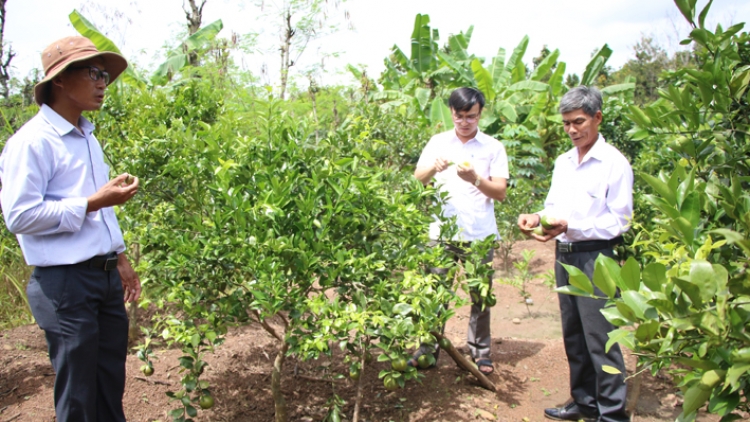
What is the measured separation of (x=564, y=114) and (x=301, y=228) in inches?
66.6

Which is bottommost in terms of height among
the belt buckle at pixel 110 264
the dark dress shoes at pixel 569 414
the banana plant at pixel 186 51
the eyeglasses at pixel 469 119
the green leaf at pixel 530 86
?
the dark dress shoes at pixel 569 414

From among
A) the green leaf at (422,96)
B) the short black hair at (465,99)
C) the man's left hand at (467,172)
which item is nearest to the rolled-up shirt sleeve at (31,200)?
the man's left hand at (467,172)

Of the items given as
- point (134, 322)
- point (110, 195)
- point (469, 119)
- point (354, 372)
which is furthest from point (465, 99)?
point (134, 322)

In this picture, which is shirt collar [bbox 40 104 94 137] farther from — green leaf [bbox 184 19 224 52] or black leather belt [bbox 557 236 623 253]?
green leaf [bbox 184 19 224 52]

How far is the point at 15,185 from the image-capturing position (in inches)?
85.3

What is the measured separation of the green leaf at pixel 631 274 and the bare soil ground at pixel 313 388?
6.38 ft

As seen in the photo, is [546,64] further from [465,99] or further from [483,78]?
[465,99]

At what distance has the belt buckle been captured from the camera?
2.45m

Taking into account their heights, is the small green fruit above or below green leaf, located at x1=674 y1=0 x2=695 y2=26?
below

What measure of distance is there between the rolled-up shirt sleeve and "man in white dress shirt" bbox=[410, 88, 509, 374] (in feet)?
7.01

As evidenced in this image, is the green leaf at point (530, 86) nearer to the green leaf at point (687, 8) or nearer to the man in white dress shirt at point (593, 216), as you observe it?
the man in white dress shirt at point (593, 216)

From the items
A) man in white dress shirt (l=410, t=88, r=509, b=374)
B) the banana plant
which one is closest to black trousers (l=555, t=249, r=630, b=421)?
man in white dress shirt (l=410, t=88, r=509, b=374)

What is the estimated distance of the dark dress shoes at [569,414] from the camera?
129 inches

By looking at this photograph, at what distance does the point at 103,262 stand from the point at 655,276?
2.22 metres
